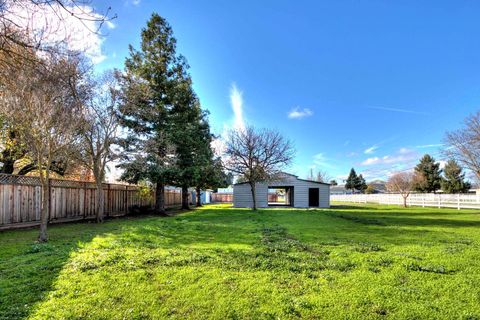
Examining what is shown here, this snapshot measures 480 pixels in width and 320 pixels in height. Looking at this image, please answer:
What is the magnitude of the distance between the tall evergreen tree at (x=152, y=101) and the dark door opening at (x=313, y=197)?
1591cm

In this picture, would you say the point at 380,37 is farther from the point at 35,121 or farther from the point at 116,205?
the point at 116,205

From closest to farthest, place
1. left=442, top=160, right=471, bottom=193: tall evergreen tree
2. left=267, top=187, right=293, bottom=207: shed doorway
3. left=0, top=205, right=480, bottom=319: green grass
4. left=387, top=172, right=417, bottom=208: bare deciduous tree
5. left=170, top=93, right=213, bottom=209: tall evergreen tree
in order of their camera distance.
Result: 1. left=0, top=205, right=480, bottom=319: green grass
2. left=170, top=93, right=213, bottom=209: tall evergreen tree
3. left=387, top=172, right=417, bottom=208: bare deciduous tree
4. left=267, top=187, right=293, bottom=207: shed doorway
5. left=442, top=160, right=471, bottom=193: tall evergreen tree

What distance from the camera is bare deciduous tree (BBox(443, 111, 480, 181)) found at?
18.5 meters

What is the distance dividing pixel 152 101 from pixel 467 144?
71.5 feet

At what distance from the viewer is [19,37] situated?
8.89ft

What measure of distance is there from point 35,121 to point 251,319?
6.82 meters

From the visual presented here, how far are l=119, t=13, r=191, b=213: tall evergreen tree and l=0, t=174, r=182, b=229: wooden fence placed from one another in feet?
5.37

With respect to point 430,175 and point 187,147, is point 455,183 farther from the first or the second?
point 187,147

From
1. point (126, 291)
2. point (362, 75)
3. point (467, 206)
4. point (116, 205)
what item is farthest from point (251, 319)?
point (467, 206)

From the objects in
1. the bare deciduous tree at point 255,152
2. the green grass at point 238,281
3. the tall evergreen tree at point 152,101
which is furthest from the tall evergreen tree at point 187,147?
the green grass at point 238,281

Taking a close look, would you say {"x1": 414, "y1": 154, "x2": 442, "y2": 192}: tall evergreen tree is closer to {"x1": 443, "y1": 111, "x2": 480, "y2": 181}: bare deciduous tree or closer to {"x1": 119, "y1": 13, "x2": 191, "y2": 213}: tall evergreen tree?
{"x1": 443, "y1": 111, "x2": 480, "y2": 181}: bare deciduous tree

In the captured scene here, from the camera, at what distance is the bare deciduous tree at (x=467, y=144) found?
18.5m

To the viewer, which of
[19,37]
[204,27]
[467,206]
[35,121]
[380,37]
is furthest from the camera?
[467,206]

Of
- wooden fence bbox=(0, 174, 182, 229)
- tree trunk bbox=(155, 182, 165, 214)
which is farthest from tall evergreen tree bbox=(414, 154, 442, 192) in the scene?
wooden fence bbox=(0, 174, 182, 229)
